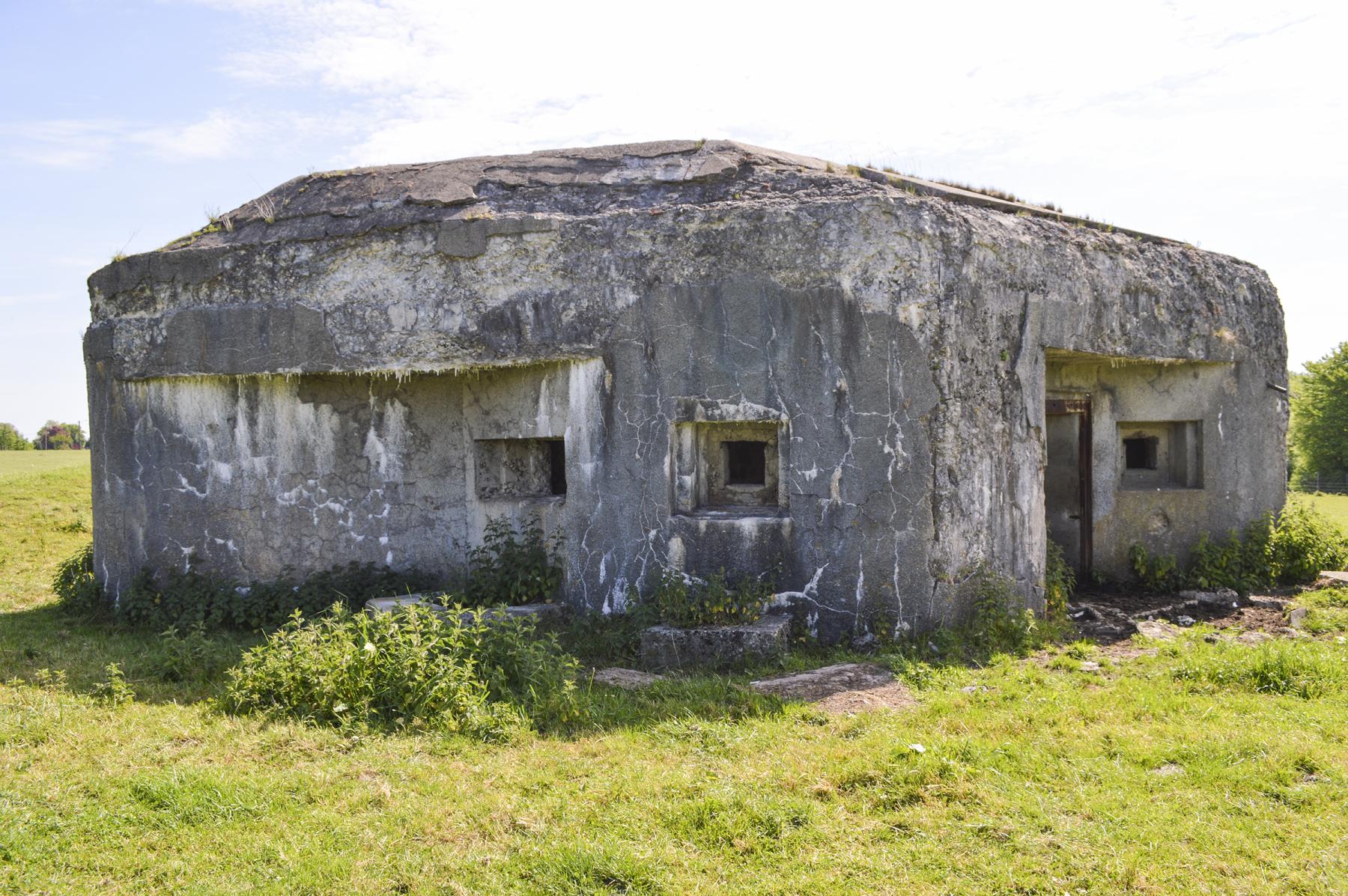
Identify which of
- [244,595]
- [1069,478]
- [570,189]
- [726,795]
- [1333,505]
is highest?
[570,189]

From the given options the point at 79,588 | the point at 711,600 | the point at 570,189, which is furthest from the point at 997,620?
the point at 79,588

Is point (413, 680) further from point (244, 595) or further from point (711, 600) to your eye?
point (244, 595)

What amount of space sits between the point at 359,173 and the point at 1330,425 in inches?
1117

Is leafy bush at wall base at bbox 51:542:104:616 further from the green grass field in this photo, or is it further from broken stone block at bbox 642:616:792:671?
broken stone block at bbox 642:616:792:671

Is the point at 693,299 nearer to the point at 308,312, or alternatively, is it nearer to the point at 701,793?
the point at 308,312

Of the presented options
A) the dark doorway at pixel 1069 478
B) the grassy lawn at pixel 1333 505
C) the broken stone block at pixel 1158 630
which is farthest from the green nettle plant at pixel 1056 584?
the grassy lawn at pixel 1333 505

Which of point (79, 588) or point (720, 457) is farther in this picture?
point (79, 588)

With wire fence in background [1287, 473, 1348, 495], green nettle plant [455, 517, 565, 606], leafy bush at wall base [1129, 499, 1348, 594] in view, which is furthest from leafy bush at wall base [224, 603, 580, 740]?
wire fence in background [1287, 473, 1348, 495]

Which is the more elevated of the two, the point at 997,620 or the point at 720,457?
the point at 720,457

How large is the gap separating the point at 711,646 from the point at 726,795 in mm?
1955

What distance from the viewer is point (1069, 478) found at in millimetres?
8812

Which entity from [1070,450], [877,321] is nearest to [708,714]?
[877,321]

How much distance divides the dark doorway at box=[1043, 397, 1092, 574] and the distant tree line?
33.3 m

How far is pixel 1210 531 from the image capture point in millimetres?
8750
